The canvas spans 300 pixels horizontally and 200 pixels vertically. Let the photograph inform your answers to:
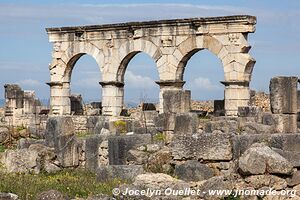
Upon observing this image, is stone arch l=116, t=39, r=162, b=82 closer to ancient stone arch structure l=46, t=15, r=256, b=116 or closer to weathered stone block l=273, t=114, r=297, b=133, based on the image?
ancient stone arch structure l=46, t=15, r=256, b=116

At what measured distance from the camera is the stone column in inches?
1096

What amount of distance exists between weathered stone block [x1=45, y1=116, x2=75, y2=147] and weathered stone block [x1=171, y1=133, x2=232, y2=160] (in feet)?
8.71

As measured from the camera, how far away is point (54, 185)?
35.0 ft

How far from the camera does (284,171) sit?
999 centimetres

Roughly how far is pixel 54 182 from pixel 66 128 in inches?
110

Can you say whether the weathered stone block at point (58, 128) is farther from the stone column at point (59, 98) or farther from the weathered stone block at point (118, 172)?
the stone column at point (59, 98)

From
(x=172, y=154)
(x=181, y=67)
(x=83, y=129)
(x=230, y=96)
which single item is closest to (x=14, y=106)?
(x=83, y=129)

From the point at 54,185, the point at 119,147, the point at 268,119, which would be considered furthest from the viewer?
the point at 268,119

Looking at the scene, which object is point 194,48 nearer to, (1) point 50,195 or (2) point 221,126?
(2) point 221,126

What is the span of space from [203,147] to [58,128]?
3378 millimetres

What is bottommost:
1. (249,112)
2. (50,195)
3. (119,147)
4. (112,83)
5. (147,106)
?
(50,195)

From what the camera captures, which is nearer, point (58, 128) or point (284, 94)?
point (58, 128)

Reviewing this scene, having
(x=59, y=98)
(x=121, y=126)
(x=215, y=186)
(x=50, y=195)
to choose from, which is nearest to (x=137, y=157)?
(x=215, y=186)

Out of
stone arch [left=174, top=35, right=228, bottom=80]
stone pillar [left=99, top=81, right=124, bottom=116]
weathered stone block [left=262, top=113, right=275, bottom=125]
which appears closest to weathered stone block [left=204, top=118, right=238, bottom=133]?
weathered stone block [left=262, top=113, right=275, bottom=125]
